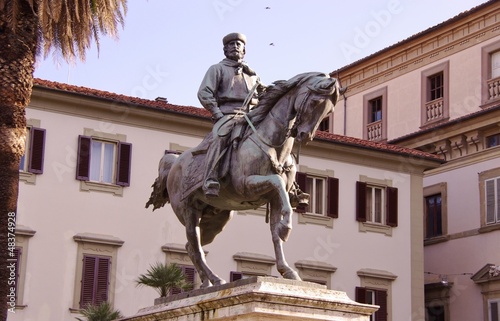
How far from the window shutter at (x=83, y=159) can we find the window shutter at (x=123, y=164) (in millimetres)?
971

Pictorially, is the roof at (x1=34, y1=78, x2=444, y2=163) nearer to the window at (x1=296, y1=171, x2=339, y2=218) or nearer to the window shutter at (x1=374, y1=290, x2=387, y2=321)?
the window at (x1=296, y1=171, x2=339, y2=218)

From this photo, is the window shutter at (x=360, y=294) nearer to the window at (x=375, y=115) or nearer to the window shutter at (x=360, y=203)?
the window shutter at (x=360, y=203)

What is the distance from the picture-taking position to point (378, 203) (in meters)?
40.1

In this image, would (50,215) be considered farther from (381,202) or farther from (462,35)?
(462,35)

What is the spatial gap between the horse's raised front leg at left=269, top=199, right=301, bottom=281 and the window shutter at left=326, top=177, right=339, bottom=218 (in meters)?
26.5

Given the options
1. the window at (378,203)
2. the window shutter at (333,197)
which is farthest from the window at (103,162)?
the window at (378,203)

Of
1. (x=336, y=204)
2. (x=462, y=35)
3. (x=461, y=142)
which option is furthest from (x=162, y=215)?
(x=462, y=35)

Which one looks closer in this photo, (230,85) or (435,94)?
(230,85)

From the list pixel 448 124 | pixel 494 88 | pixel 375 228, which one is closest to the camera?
pixel 375 228

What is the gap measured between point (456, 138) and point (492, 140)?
4.97 ft

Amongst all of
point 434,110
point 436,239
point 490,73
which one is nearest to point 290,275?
point 490,73

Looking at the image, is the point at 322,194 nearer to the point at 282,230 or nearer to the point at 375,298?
the point at 375,298

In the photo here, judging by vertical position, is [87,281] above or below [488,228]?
below

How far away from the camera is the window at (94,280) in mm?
32969
